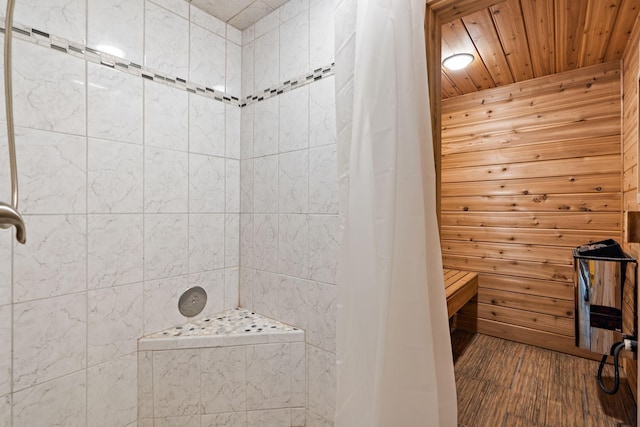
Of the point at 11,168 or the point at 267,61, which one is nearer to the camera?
the point at 11,168

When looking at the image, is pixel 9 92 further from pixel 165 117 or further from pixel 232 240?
pixel 232 240

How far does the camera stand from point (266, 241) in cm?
172

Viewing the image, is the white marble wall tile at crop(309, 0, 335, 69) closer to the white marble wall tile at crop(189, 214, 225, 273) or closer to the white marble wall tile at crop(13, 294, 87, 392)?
the white marble wall tile at crop(189, 214, 225, 273)

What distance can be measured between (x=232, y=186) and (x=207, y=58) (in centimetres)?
74

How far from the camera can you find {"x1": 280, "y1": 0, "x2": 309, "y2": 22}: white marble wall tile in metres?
1.55

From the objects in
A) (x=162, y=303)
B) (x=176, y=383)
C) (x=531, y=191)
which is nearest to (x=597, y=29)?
(x=531, y=191)

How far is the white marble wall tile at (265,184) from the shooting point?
5.49 feet

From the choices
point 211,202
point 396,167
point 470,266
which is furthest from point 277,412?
point 470,266

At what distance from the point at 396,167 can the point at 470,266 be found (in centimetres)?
241

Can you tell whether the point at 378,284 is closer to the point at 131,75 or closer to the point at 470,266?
the point at 131,75

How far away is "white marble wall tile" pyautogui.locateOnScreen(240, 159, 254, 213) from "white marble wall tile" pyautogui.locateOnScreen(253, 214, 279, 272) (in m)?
0.10

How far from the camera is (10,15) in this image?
731 mm

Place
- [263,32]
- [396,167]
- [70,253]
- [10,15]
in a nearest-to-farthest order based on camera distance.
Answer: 1. [10,15]
2. [396,167]
3. [70,253]
4. [263,32]

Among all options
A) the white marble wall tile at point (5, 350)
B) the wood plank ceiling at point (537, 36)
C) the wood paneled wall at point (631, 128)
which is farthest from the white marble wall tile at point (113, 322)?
the wood paneled wall at point (631, 128)
